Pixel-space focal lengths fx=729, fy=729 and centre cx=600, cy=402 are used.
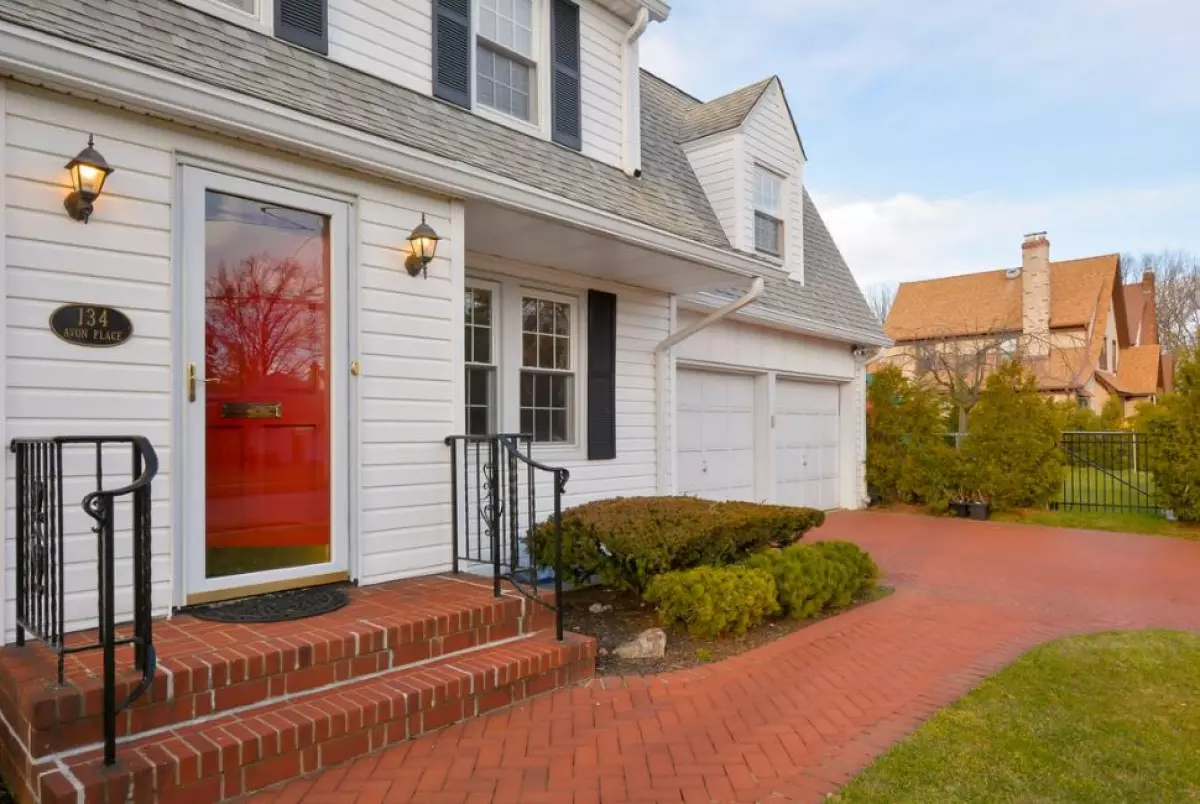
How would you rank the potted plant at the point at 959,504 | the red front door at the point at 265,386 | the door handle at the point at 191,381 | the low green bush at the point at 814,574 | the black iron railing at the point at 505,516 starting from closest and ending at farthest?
the door handle at the point at 191,381
the red front door at the point at 265,386
the black iron railing at the point at 505,516
the low green bush at the point at 814,574
the potted plant at the point at 959,504

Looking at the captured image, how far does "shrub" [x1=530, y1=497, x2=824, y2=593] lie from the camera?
5.01 metres

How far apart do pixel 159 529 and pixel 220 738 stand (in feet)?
4.28

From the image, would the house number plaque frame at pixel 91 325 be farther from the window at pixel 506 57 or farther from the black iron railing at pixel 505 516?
the window at pixel 506 57

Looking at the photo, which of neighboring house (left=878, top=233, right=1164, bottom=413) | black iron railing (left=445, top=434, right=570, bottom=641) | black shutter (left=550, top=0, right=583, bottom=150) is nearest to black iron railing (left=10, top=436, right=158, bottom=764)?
black iron railing (left=445, top=434, right=570, bottom=641)

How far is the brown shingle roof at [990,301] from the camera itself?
24.7 m

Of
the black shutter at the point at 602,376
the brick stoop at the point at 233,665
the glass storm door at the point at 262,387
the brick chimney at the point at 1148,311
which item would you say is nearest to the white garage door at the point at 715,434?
the black shutter at the point at 602,376

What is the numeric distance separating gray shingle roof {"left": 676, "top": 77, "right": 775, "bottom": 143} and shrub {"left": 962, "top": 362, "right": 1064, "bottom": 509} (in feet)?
18.3

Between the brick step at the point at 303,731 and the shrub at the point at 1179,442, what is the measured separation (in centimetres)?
975

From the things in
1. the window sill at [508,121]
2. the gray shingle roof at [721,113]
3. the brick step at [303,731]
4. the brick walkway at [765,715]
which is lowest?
the brick walkway at [765,715]

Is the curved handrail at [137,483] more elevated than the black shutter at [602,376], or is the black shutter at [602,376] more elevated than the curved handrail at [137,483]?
the black shutter at [602,376]

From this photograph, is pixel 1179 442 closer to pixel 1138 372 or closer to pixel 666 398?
pixel 666 398

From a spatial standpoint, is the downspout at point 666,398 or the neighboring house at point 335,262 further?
the downspout at point 666,398

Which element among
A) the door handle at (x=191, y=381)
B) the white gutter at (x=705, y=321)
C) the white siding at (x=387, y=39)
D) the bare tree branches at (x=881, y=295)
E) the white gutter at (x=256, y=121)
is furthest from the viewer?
the bare tree branches at (x=881, y=295)

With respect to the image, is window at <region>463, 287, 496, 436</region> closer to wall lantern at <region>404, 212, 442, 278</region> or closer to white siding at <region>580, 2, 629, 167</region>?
wall lantern at <region>404, 212, 442, 278</region>
